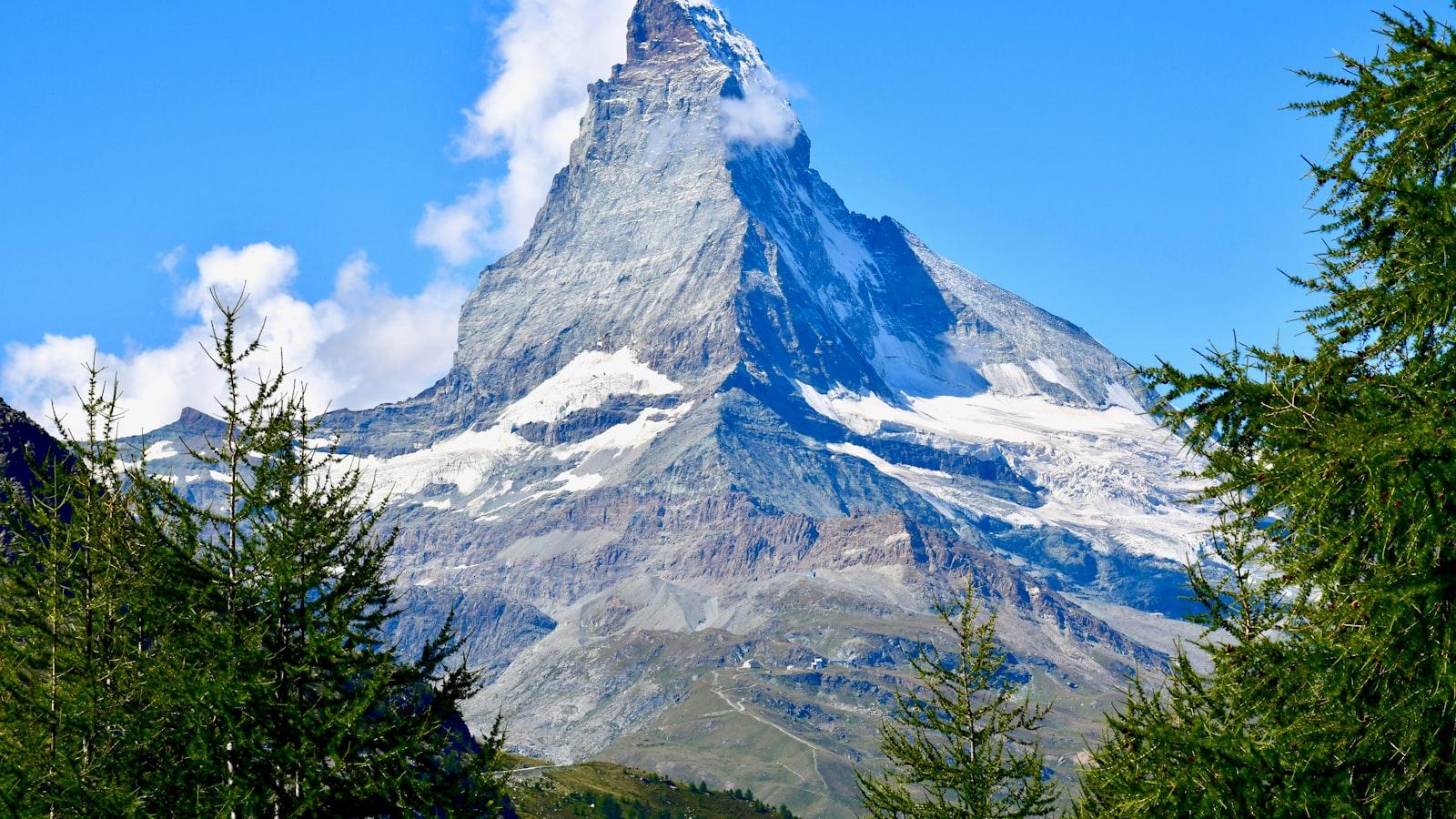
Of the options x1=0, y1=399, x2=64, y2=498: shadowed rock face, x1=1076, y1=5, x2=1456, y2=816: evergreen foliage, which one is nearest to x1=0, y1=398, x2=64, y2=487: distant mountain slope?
x1=0, y1=399, x2=64, y2=498: shadowed rock face

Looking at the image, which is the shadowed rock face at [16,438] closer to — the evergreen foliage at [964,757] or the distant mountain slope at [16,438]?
the distant mountain slope at [16,438]

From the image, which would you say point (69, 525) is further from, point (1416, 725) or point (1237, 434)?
point (1416, 725)

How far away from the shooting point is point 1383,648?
1219 cm

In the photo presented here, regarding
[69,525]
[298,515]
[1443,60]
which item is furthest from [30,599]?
[1443,60]

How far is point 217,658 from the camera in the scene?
70.0 feet

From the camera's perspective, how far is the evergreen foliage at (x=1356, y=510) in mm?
12156

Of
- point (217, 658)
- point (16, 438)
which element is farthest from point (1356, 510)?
point (16, 438)

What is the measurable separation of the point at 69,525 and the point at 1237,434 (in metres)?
19.5

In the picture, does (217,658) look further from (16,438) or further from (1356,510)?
(16,438)

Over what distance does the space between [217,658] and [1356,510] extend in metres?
17.2

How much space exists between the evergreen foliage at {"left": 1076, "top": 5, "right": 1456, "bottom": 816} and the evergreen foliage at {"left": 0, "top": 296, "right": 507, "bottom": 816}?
42.6ft

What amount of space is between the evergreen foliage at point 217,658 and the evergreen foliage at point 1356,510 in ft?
42.6

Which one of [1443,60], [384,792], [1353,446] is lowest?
[384,792]

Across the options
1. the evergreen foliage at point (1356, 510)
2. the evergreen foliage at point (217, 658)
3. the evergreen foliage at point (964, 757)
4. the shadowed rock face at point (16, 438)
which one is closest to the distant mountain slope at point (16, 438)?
the shadowed rock face at point (16, 438)
